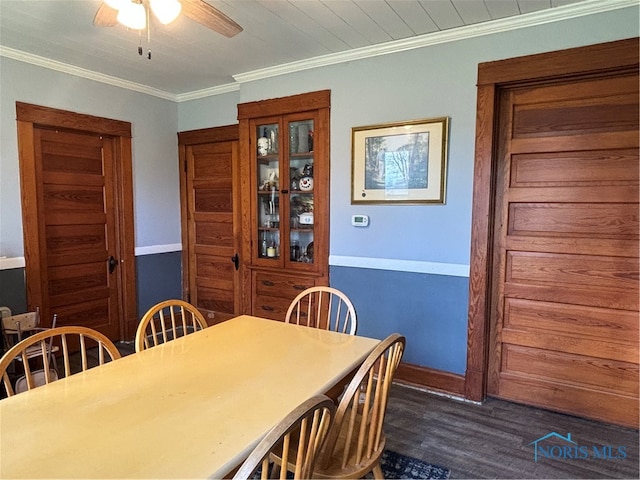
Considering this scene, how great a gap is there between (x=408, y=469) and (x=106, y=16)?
271cm

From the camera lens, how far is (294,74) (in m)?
3.26

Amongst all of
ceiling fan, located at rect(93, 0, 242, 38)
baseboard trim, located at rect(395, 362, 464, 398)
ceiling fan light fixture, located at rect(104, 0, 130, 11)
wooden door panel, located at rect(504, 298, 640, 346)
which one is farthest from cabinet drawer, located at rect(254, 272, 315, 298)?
ceiling fan light fixture, located at rect(104, 0, 130, 11)

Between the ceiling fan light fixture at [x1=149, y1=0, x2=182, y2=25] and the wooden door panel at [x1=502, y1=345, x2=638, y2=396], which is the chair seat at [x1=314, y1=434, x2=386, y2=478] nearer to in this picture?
the wooden door panel at [x1=502, y1=345, x2=638, y2=396]

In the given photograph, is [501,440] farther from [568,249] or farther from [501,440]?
[568,249]

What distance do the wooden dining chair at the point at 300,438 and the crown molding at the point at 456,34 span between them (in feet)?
8.31

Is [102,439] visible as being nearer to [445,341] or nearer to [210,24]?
[210,24]

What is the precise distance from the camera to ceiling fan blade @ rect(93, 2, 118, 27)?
1814 mm

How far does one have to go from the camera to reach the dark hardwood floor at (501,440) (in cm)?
203

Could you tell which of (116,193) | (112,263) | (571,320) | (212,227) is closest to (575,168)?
(571,320)

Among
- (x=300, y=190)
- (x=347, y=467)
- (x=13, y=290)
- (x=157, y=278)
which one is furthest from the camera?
(x=157, y=278)

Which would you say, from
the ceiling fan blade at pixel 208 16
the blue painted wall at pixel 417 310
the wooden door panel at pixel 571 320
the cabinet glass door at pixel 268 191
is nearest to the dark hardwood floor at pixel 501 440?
the blue painted wall at pixel 417 310

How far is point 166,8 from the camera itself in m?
1.69

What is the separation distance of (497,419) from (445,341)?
1.87ft

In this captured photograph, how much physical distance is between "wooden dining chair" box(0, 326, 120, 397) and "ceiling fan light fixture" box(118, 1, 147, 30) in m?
1.37
